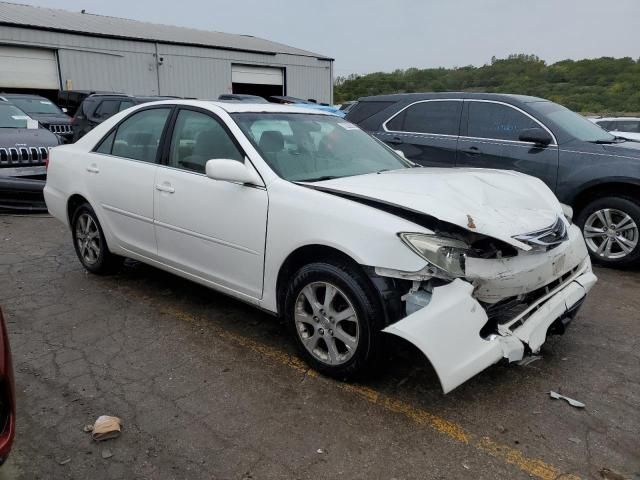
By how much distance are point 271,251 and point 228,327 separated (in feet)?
3.17

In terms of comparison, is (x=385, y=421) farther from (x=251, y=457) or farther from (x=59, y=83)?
(x=59, y=83)

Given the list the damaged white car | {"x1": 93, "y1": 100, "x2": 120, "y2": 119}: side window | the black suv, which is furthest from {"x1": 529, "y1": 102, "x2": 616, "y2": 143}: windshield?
{"x1": 93, "y1": 100, "x2": 120, "y2": 119}: side window

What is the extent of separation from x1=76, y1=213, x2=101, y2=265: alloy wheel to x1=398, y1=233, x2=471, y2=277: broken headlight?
126 inches

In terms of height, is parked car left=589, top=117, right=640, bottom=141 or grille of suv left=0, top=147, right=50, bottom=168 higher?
parked car left=589, top=117, right=640, bottom=141

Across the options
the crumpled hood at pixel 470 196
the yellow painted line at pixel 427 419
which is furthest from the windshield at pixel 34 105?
the crumpled hood at pixel 470 196

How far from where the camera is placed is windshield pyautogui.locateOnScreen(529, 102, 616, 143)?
5.95 m

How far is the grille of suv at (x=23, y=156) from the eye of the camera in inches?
308

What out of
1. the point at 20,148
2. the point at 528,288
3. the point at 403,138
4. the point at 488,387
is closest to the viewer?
the point at 528,288

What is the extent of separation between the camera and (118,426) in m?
2.72

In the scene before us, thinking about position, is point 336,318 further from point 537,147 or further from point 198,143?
point 537,147

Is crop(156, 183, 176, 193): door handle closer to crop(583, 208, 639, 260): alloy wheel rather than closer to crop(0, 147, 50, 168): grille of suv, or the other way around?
crop(583, 208, 639, 260): alloy wheel

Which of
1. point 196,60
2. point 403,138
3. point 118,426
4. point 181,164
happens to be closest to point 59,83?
point 196,60

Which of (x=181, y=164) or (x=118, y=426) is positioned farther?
(x=181, y=164)

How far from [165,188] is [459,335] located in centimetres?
244
